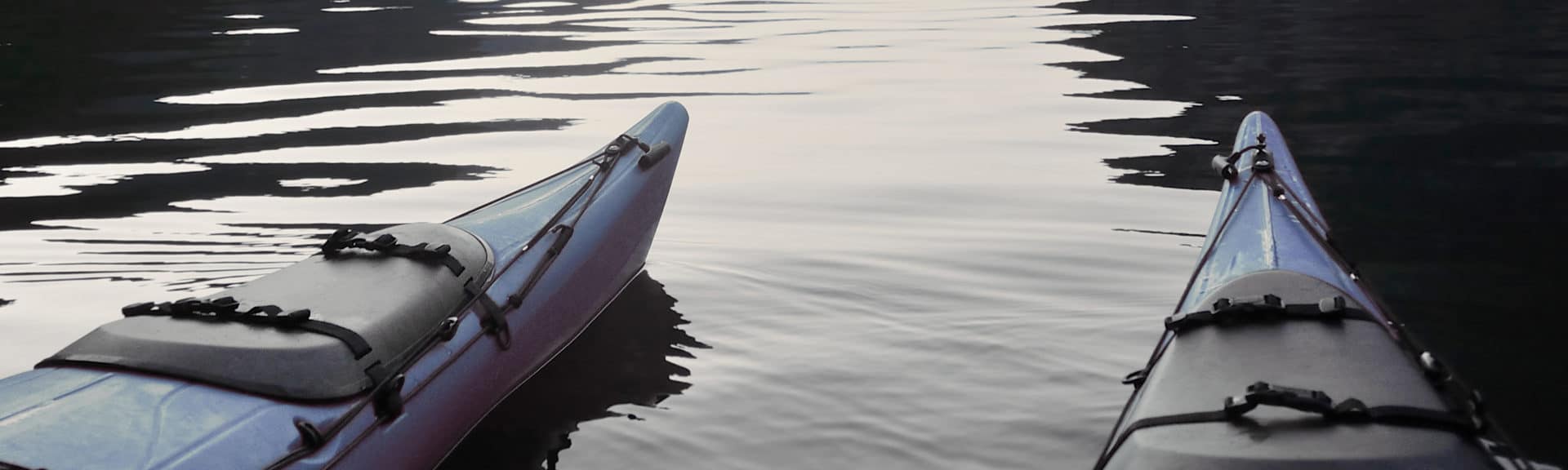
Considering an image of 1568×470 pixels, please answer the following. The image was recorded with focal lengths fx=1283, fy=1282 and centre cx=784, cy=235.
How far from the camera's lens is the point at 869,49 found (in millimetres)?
15766

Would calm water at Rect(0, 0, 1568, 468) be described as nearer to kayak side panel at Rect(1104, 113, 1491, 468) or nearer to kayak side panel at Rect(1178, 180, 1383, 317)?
kayak side panel at Rect(1178, 180, 1383, 317)

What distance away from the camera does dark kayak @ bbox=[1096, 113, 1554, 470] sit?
2.66 meters

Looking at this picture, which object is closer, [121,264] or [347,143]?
[121,264]

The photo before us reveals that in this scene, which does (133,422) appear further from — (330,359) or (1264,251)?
(1264,251)

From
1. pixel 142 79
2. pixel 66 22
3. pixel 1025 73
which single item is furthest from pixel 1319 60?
pixel 66 22

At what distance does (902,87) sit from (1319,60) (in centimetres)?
493

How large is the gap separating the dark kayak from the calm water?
876mm

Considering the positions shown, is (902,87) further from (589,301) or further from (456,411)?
(456,411)

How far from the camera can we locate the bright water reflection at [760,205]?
475cm

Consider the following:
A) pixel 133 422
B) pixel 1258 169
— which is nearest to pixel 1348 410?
pixel 1258 169

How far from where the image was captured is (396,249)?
4430 millimetres

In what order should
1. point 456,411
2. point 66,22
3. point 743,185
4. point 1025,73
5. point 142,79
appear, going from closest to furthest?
1. point 456,411
2. point 743,185
3. point 1025,73
4. point 142,79
5. point 66,22

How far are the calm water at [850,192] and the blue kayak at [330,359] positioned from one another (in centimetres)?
35

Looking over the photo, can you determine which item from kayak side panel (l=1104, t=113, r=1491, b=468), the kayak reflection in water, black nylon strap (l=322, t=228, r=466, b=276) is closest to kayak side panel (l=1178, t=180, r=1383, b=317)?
kayak side panel (l=1104, t=113, r=1491, b=468)
